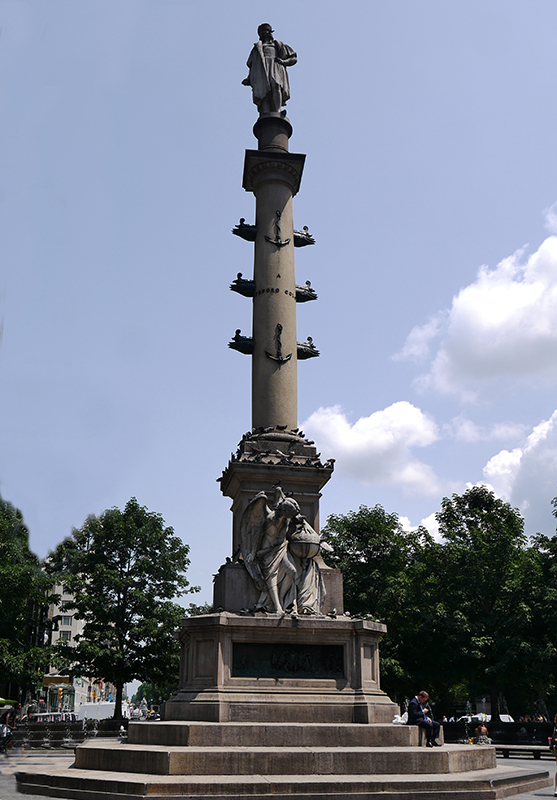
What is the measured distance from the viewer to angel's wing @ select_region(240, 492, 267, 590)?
1658 cm

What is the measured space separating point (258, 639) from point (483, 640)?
78.1ft

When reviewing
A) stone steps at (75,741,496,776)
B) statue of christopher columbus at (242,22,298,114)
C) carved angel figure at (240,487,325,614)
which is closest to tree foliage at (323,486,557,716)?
carved angel figure at (240,487,325,614)

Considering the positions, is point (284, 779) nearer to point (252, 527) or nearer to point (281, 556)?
point (281, 556)

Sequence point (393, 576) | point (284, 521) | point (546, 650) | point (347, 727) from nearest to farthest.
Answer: point (347, 727) < point (284, 521) < point (546, 650) < point (393, 576)

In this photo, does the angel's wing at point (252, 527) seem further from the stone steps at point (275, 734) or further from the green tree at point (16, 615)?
the green tree at point (16, 615)

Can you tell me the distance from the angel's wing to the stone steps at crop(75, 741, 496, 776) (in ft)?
14.2

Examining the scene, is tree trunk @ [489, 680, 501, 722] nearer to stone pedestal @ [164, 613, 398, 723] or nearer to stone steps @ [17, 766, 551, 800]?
stone pedestal @ [164, 613, 398, 723]

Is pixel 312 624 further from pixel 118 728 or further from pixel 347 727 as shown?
pixel 118 728

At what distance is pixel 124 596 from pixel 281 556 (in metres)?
23.3

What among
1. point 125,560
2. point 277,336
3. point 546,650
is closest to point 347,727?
point 277,336

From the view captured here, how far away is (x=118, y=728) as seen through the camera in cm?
3722

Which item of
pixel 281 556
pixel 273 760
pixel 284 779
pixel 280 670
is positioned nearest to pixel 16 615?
pixel 281 556

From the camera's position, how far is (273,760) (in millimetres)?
12281

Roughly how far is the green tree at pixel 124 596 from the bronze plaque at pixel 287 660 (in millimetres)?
21054
